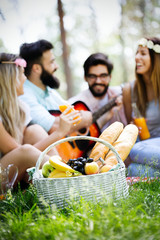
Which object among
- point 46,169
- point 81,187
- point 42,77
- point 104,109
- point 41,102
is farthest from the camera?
point 104,109

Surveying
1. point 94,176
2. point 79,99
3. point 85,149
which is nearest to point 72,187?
point 94,176

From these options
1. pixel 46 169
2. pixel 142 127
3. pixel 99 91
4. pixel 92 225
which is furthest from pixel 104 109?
pixel 92 225

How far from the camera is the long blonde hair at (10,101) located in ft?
8.22

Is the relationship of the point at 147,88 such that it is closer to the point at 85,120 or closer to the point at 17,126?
the point at 85,120

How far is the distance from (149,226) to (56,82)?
246 cm

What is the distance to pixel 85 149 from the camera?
319 centimetres

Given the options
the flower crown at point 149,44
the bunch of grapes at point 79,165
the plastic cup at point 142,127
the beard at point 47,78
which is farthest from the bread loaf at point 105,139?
the flower crown at point 149,44

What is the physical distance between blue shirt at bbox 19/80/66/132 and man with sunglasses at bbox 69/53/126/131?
A: 0.98 ft

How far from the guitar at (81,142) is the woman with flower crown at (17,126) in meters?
0.41

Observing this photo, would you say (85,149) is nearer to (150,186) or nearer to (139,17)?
(150,186)

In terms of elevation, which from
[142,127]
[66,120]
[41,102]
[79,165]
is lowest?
[142,127]

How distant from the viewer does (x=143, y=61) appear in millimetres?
3379

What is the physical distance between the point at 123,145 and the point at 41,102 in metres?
1.40

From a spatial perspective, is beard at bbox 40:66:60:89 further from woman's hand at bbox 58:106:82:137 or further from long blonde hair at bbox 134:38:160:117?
long blonde hair at bbox 134:38:160:117
